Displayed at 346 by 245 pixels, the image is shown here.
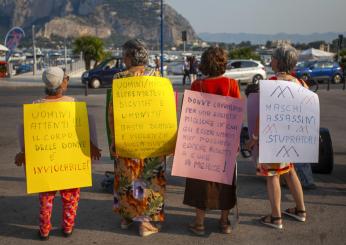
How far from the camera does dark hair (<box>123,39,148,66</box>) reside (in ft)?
13.9

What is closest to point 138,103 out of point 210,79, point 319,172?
point 210,79

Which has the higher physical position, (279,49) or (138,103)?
(279,49)

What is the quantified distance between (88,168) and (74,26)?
179 m

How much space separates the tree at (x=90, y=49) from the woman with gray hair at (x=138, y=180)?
32.3 metres

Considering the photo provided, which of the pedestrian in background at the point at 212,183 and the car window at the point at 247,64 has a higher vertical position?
the pedestrian in background at the point at 212,183

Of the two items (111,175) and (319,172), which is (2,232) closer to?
(111,175)

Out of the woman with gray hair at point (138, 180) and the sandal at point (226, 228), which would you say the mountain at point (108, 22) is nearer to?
the woman with gray hair at point (138, 180)

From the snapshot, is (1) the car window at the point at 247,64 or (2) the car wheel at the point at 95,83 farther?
(1) the car window at the point at 247,64

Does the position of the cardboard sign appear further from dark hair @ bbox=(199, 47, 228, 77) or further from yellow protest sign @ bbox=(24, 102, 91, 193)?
yellow protest sign @ bbox=(24, 102, 91, 193)

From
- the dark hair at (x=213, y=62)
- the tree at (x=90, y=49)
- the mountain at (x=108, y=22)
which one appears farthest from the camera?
the mountain at (x=108, y=22)

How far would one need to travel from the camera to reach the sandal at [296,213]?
4.74 meters

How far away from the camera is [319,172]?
20.9 feet

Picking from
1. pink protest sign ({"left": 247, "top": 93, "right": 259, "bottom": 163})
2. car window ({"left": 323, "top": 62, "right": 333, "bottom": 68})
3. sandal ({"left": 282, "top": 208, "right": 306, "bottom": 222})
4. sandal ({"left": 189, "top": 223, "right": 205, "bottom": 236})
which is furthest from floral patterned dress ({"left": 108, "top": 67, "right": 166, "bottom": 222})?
car window ({"left": 323, "top": 62, "right": 333, "bottom": 68})

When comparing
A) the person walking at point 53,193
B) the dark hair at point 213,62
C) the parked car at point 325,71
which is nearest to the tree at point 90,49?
the parked car at point 325,71
